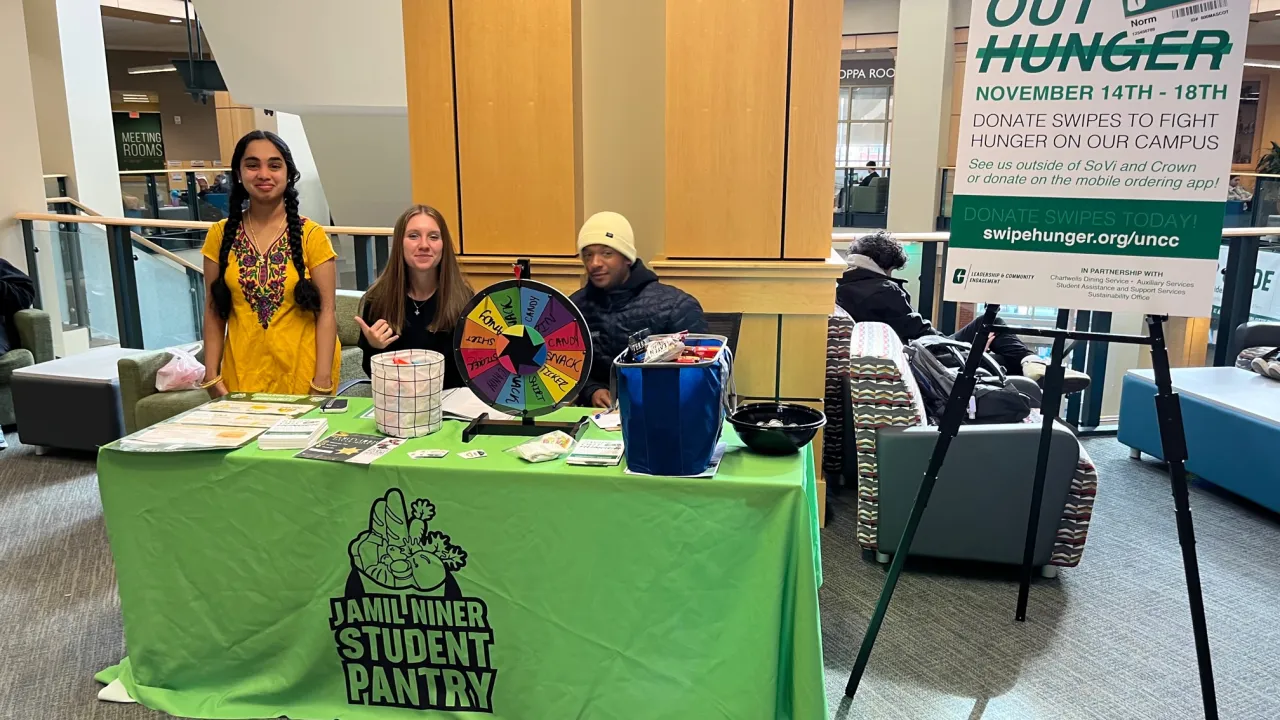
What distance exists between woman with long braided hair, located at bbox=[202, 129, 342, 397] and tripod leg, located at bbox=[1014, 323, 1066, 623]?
2.17 metres

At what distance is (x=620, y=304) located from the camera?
3156 millimetres

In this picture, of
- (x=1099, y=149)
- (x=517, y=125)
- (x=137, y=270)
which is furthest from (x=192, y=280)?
(x=1099, y=149)

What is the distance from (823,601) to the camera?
3.01 m

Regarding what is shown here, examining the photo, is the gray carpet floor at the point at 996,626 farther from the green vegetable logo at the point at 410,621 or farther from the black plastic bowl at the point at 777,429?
the black plastic bowl at the point at 777,429

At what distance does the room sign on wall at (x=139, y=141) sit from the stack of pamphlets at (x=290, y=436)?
15215mm

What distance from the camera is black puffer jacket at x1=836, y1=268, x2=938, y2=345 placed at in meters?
4.25

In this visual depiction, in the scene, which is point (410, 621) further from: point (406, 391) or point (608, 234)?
point (608, 234)

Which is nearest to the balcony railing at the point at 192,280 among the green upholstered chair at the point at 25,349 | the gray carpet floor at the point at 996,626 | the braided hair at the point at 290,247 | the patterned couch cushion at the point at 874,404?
the green upholstered chair at the point at 25,349

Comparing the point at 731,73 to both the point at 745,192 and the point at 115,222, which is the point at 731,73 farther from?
the point at 115,222

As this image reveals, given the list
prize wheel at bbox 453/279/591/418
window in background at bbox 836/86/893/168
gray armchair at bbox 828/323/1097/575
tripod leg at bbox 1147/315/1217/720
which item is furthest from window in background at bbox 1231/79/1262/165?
prize wheel at bbox 453/279/591/418

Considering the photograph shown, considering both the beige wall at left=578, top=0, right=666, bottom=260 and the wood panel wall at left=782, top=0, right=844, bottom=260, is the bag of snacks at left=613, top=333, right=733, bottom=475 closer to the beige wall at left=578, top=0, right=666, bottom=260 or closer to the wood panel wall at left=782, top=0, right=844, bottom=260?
the wood panel wall at left=782, top=0, right=844, bottom=260

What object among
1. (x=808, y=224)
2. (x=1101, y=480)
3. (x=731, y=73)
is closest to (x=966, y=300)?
(x=808, y=224)

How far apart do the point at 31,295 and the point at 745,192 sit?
13.5ft

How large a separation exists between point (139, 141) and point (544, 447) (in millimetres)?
16776
